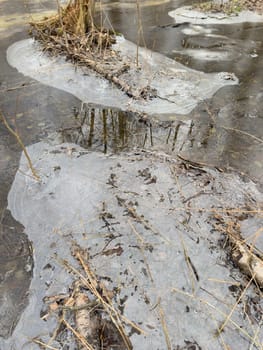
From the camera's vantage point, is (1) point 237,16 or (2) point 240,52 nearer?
(2) point 240,52

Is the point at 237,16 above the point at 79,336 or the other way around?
above

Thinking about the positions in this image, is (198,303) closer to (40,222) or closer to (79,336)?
(79,336)

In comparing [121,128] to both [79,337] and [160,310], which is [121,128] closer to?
[160,310]

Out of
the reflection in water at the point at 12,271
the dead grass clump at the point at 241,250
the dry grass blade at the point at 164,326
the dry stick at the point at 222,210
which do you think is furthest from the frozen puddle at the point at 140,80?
the dry grass blade at the point at 164,326

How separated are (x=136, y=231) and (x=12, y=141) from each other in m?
1.47

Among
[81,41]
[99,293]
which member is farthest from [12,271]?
[81,41]

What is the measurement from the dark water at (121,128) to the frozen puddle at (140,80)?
138mm

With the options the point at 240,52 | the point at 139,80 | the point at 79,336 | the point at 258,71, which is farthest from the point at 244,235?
the point at 240,52

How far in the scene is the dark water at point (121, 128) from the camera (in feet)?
5.81

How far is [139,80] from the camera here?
3416 millimetres

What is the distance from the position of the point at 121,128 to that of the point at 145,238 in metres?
1.29

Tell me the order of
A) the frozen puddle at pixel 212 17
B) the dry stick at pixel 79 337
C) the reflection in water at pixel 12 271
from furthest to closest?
the frozen puddle at pixel 212 17
the reflection in water at pixel 12 271
the dry stick at pixel 79 337

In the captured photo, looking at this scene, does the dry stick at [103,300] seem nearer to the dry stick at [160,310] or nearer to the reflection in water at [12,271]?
the dry stick at [160,310]

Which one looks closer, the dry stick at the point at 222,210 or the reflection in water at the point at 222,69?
the dry stick at the point at 222,210
